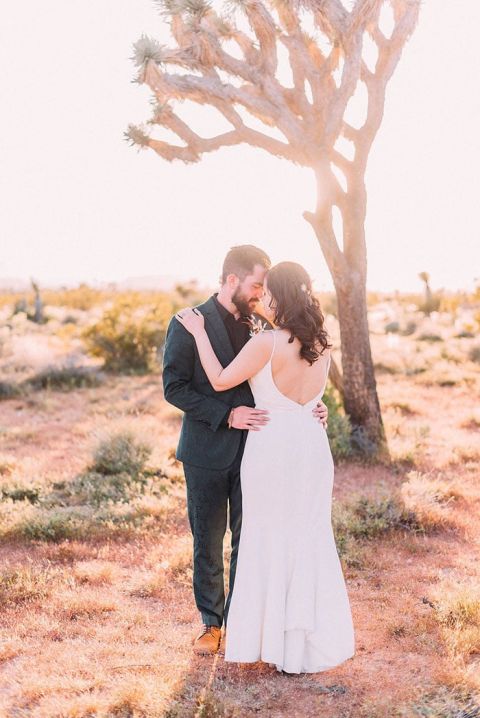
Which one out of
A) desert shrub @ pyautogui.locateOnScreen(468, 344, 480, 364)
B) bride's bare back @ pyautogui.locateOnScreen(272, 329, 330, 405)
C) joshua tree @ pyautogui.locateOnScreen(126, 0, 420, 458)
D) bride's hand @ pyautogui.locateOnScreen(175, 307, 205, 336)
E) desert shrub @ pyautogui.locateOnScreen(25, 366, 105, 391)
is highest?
joshua tree @ pyautogui.locateOnScreen(126, 0, 420, 458)

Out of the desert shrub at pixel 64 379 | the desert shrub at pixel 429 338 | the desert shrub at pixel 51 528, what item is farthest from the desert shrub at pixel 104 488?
the desert shrub at pixel 429 338

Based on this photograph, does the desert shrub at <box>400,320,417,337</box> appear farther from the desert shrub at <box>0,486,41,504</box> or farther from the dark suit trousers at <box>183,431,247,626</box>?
the dark suit trousers at <box>183,431,247,626</box>

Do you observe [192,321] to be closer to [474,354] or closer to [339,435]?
[339,435]

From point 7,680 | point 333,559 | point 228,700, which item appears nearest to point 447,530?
point 333,559

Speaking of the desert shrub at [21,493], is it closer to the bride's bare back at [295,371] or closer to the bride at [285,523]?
the bride at [285,523]

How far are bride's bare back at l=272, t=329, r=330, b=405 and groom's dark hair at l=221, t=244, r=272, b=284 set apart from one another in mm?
385

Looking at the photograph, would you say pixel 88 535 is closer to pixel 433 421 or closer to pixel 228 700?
pixel 228 700

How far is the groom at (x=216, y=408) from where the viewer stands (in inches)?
149

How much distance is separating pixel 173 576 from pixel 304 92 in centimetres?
555

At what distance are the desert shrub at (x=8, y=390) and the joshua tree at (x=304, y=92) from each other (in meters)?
6.84

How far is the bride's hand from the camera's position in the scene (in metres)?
3.83

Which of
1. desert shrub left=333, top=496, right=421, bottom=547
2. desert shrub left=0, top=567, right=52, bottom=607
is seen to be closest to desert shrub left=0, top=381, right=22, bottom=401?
desert shrub left=0, top=567, right=52, bottom=607

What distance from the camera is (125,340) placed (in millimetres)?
16328

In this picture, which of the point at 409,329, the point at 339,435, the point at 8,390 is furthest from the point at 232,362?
the point at 409,329
